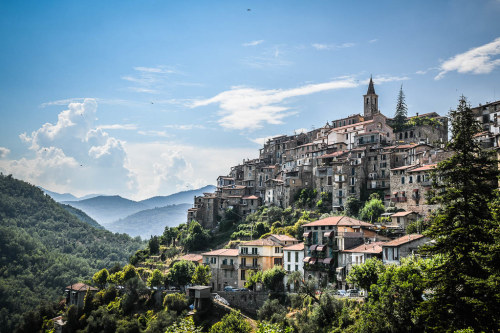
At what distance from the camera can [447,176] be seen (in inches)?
1193

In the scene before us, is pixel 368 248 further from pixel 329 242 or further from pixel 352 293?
pixel 352 293

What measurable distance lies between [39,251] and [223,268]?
99.2 metres

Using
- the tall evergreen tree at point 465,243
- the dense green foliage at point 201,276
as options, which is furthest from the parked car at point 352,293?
the dense green foliage at point 201,276

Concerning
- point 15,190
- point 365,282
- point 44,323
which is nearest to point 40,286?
point 44,323

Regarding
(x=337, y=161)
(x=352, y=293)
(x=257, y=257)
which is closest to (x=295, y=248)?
(x=257, y=257)

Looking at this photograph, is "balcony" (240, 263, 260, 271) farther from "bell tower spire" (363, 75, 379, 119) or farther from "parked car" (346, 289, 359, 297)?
"bell tower spire" (363, 75, 379, 119)

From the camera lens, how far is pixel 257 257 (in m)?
65.4

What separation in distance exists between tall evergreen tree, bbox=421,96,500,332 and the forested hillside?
4189 inches

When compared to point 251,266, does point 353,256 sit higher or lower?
higher

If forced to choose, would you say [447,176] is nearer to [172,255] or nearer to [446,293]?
[446,293]

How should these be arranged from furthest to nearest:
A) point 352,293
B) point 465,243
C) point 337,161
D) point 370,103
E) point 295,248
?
point 370,103, point 337,161, point 295,248, point 352,293, point 465,243

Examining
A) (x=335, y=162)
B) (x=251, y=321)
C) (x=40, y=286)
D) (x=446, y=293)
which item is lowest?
(x=40, y=286)

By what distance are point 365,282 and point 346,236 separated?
12590 millimetres

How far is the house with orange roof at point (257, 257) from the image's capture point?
64750 mm
